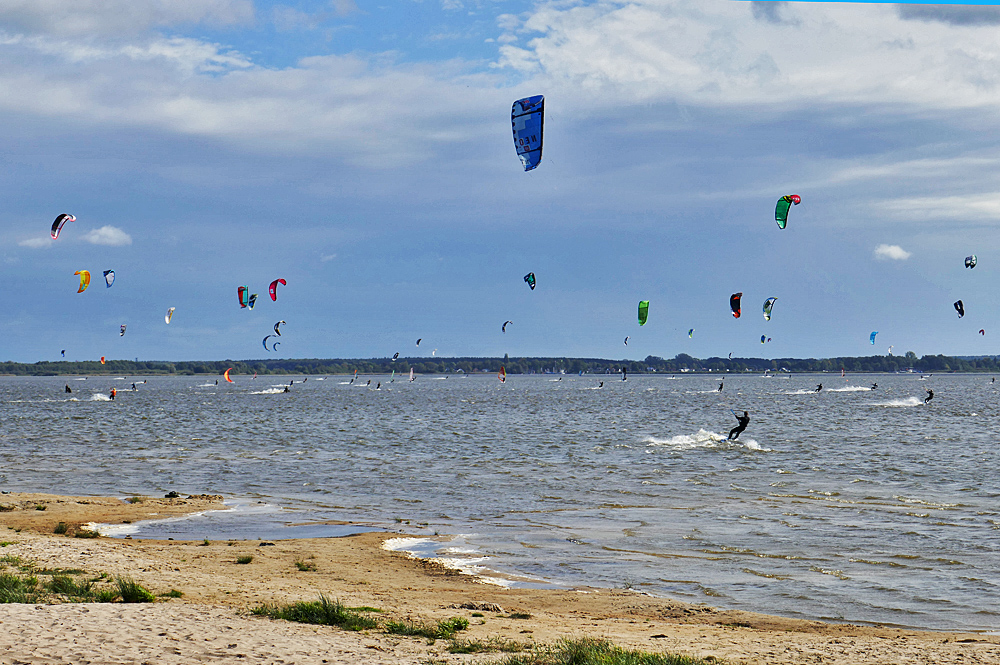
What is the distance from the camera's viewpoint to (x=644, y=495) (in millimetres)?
23734

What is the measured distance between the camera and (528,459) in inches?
1330

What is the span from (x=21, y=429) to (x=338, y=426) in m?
17.3

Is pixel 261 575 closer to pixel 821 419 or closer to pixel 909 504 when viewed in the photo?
pixel 909 504

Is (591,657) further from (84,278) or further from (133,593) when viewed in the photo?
(84,278)

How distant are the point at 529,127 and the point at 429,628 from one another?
14.2 meters

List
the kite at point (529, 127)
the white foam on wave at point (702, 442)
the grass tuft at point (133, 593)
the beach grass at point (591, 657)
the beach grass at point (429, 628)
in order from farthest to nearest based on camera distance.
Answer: the white foam on wave at point (702, 442), the kite at point (529, 127), the grass tuft at point (133, 593), the beach grass at point (429, 628), the beach grass at point (591, 657)

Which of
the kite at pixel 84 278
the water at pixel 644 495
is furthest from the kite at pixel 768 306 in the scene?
the kite at pixel 84 278

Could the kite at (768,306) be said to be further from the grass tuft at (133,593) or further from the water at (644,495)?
Answer: the grass tuft at (133,593)

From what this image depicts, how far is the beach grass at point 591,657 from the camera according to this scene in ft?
27.6

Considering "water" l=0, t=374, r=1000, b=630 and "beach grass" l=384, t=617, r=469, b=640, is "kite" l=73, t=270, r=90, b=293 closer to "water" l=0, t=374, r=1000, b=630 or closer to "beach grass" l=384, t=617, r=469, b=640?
"water" l=0, t=374, r=1000, b=630

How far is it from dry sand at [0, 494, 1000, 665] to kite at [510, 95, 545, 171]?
32.7 ft

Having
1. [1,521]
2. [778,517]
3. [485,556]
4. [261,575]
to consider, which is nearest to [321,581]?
[261,575]

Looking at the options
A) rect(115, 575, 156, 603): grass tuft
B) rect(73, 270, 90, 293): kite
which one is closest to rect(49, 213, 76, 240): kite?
rect(73, 270, 90, 293): kite

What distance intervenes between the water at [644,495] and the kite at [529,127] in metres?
8.30
